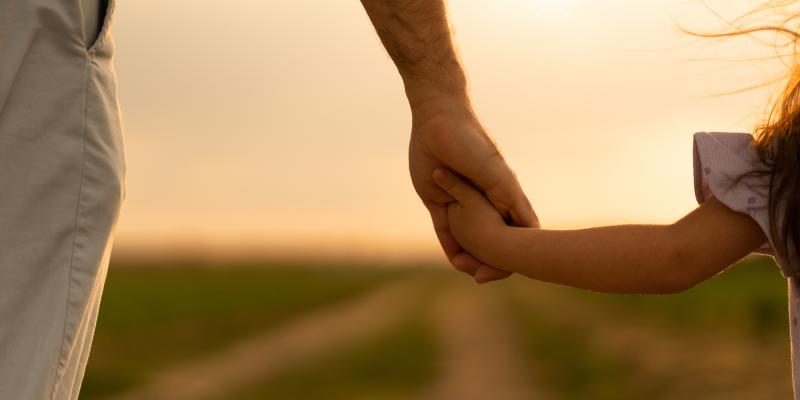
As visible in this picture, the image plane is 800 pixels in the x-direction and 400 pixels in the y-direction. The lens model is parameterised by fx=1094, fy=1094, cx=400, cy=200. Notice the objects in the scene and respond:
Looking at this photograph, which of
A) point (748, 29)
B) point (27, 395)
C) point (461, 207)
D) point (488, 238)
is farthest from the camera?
point (461, 207)

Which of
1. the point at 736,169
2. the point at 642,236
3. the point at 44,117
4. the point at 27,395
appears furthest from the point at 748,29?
the point at 27,395

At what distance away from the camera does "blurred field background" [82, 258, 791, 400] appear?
13758 mm

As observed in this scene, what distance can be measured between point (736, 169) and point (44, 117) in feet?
5.23

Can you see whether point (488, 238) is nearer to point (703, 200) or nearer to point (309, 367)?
point (703, 200)

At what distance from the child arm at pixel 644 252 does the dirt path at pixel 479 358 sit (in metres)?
9.86

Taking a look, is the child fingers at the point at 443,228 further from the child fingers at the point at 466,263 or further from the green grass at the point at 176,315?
the green grass at the point at 176,315

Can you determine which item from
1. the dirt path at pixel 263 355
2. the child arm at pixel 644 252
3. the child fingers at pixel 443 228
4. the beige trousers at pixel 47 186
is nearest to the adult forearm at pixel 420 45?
the child fingers at pixel 443 228

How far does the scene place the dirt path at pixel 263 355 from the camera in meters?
14.7

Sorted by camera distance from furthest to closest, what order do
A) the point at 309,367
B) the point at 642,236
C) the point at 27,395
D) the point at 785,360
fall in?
1. the point at 309,367
2. the point at 785,360
3. the point at 642,236
4. the point at 27,395

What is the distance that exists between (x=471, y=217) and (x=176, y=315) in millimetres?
29062

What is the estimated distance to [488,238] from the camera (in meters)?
3.34

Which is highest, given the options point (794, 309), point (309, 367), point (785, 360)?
point (794, 309)

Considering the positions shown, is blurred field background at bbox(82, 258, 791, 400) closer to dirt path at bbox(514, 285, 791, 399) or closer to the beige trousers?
dirt path at bbox(514, 285, 791, 399)

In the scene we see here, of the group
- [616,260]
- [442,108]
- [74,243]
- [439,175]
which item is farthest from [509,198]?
[74,243]
